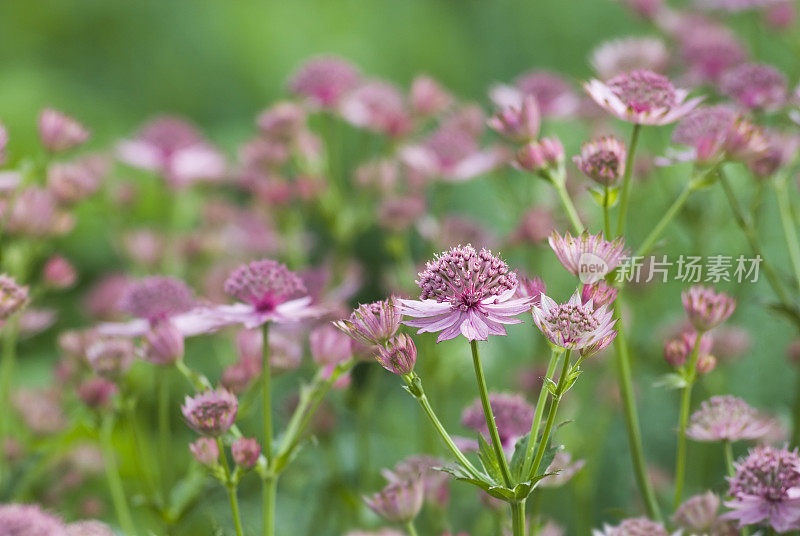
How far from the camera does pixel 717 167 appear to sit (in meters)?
0.59

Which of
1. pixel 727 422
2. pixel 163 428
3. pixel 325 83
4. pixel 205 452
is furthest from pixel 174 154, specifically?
pixel 727 422

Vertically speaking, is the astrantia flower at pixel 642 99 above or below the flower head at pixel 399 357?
above

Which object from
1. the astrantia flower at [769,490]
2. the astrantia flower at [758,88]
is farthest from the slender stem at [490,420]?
the astrantia flower at [758,88]

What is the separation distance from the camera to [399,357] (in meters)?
0.45

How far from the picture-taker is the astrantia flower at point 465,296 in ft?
1.49

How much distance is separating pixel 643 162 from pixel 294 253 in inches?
13.6

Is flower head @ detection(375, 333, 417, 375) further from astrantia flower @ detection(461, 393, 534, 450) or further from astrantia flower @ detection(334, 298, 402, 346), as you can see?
astrantia flower @ detection(461, 393, 534, 450)

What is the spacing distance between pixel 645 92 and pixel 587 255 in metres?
0.16

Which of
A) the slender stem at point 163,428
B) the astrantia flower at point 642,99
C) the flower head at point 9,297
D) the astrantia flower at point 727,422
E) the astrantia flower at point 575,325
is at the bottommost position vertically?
the slender stem at point 163,428

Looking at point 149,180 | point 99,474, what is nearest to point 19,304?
point 99,474

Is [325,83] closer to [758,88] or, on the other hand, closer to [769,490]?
[758,88]

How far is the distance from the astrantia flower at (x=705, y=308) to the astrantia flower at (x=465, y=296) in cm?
13

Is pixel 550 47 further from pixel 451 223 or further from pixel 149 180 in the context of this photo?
pixel 451 223

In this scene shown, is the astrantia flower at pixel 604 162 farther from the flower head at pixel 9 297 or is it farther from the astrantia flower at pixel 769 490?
the flower head at pixel 9 297
